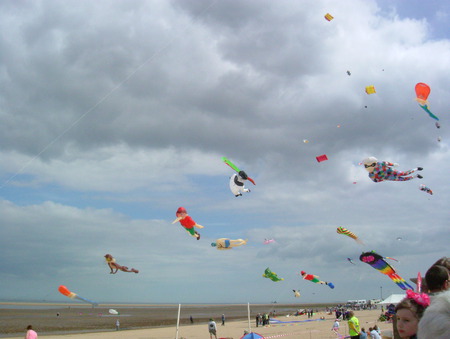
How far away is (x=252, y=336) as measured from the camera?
1013 cm

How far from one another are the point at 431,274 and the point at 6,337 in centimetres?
3242

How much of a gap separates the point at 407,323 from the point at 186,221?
43.8 ft

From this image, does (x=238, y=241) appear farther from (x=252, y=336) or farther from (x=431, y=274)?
(x=431, y=274)

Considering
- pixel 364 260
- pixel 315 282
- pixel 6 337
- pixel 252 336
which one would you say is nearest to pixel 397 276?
pixel 364 260

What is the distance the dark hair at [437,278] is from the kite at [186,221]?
41.9ft

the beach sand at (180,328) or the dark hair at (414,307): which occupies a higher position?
the dark hair at (414,307)

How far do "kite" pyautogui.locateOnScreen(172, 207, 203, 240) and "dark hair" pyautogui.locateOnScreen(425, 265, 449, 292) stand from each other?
12.8 metres

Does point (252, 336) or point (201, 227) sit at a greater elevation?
point (201, 227)

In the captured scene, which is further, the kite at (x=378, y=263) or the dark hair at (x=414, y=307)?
the kite at (x=378, y=263)

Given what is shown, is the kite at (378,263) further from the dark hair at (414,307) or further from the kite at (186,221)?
the kite at (186,221)

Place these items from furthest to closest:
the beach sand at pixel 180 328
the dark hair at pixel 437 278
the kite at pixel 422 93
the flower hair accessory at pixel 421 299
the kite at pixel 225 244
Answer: the beach sand at pixel 180 328 < the kite at pixel 225 244 < the kite at pixel 422 93 < the dark hair at pixel 437 278 < the flower hair accessory at pixel 421 299

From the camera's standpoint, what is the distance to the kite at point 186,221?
15.8 metres

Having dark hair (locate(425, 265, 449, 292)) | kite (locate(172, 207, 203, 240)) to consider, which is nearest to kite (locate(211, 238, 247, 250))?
kite (locate(172, 207, 203, 240))

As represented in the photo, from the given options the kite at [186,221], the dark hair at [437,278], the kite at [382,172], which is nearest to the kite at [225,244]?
the kite at [186,221]
